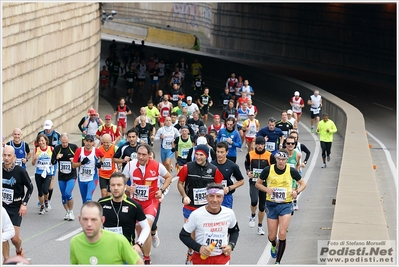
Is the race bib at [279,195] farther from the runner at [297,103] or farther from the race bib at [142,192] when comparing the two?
the runner at [297,103]

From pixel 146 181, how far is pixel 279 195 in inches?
72.3

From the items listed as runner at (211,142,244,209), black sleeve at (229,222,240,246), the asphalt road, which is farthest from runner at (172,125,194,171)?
black sleeve at (229,222,240,246)

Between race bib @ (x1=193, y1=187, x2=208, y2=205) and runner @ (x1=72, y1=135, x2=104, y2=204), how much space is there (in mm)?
3690

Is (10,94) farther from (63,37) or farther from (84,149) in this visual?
(84,149)

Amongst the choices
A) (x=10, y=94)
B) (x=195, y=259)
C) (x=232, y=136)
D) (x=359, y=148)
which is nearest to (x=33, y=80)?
(x=10, y=94)

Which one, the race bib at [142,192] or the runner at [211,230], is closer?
the runner at [211,230]

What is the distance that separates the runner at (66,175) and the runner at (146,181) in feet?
11.9

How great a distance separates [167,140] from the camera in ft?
72.5

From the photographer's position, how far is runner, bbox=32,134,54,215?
17.2 m

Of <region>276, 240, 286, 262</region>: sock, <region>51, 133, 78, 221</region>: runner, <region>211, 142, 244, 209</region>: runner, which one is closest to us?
<region>276, 240, 286, 262</region>: sock

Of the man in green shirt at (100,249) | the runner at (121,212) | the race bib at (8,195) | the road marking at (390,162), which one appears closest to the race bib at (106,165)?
the race bib at (8,195)

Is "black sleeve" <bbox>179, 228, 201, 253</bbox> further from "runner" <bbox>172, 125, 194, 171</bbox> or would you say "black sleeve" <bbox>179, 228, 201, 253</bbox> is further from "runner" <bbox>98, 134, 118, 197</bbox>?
"runner" <bbox>172, 125, 194, 171</bbox>

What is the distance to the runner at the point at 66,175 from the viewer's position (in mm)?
16562

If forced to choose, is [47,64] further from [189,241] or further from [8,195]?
[189,241]
